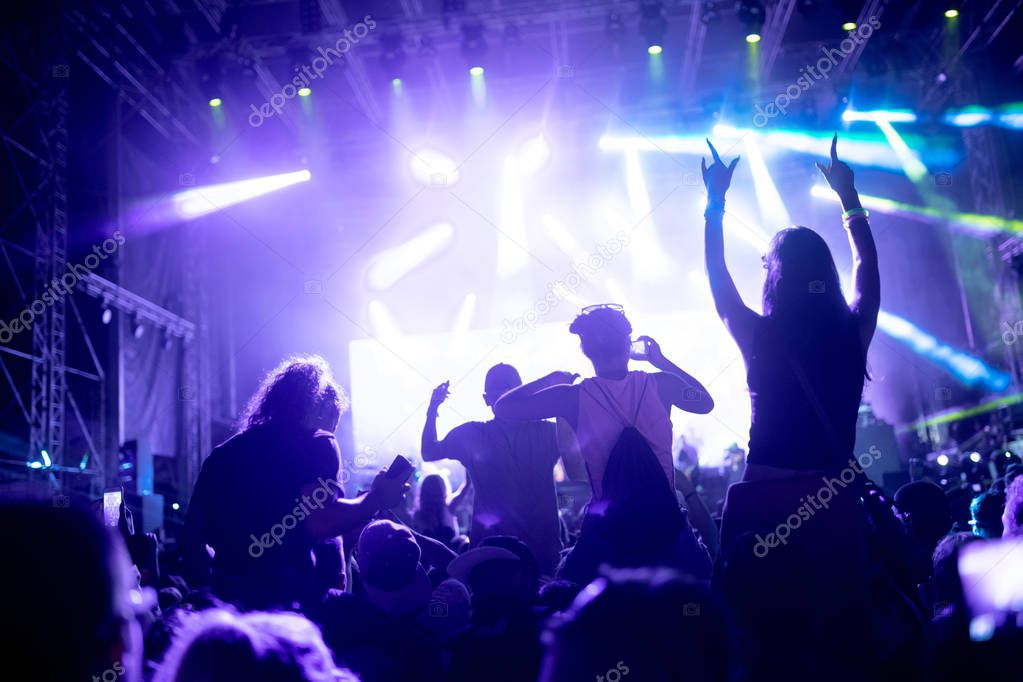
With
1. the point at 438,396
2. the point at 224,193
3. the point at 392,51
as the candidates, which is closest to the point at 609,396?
the point at 438,396

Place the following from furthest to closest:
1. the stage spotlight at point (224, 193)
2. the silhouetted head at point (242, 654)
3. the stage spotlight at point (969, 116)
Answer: the stage spotlight at point (224, 193) < the stage spotlight at point (969, 116) < the silhouetted head at point (242, 654)

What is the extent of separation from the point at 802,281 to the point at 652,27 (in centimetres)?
935

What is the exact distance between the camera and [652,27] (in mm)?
10477

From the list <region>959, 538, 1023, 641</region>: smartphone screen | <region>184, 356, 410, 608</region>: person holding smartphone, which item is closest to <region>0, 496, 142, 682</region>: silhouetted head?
<region>959, 538, 1023, 641</region>: smartphone screen

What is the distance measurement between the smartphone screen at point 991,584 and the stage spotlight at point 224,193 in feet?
40.7

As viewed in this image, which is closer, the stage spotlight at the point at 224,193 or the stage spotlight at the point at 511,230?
the stage spotlight at the point at 224,193

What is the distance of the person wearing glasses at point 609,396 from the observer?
104 inches

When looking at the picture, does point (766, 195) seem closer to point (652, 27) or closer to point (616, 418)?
point (652, 27)

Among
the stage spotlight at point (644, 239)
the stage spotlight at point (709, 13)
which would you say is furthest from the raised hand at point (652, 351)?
the stage spotlight at point (644, 239)

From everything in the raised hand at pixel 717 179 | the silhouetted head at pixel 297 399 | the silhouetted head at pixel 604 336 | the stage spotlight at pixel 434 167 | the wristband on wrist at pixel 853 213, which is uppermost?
the stage spotlight at pixel 434 167

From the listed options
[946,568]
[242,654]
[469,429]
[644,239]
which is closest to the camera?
[242,654]

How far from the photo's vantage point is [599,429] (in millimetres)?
2631

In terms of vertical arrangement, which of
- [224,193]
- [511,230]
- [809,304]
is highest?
[224,193]

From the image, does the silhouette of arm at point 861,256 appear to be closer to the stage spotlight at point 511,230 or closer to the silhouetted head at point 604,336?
the silhouetted head at point 604,336
